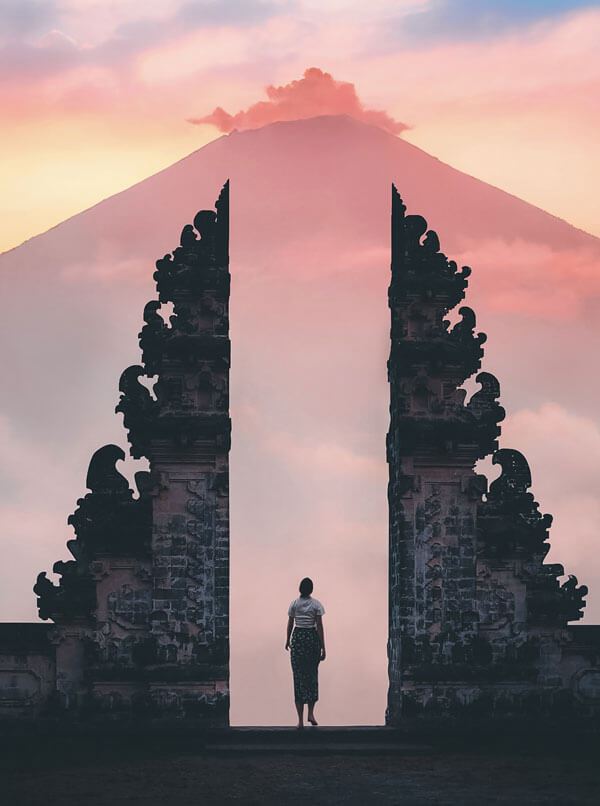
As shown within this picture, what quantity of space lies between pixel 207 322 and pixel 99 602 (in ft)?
14.0

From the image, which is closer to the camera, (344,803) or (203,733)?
(344,803)

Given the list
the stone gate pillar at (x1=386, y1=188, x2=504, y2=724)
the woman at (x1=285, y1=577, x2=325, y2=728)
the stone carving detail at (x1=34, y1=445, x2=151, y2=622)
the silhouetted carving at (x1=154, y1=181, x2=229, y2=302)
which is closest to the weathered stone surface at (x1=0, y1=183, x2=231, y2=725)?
the stone carving detail at (x1=34, y1=445, x2=151, y2=622)

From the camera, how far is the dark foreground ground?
18516mm

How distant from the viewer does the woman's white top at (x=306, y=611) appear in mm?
22594

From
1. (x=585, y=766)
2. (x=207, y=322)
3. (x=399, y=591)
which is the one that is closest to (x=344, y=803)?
(x=585, y=766)

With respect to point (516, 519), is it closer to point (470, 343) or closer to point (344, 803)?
point (470, 343)

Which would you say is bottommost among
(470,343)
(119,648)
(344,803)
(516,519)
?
(344,803)

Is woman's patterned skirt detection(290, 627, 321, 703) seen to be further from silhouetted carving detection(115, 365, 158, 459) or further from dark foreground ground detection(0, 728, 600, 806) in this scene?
silhouetted carving detection(115, 365, 158, 459)

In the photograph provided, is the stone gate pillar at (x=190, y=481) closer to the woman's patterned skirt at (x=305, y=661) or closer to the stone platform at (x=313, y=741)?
the stone platform at (x=313, y=741)

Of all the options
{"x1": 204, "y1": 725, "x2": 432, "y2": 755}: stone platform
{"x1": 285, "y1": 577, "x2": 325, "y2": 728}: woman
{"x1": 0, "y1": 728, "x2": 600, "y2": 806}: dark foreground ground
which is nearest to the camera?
{"x1": 0, "y1": 728, "x2": 600, "y2": 806}: dark foreground ground

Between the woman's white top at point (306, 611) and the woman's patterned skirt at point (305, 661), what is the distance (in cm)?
9

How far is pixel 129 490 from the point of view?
23.3m

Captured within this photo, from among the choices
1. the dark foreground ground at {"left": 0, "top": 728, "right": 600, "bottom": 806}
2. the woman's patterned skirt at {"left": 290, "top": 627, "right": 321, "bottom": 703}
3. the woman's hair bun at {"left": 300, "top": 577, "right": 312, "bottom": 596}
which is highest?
the woman's hair bun at {"left": 300, "top": 577, "right": 312, "bottom": 596}

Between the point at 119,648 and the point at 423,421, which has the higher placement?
the point at 423,421
